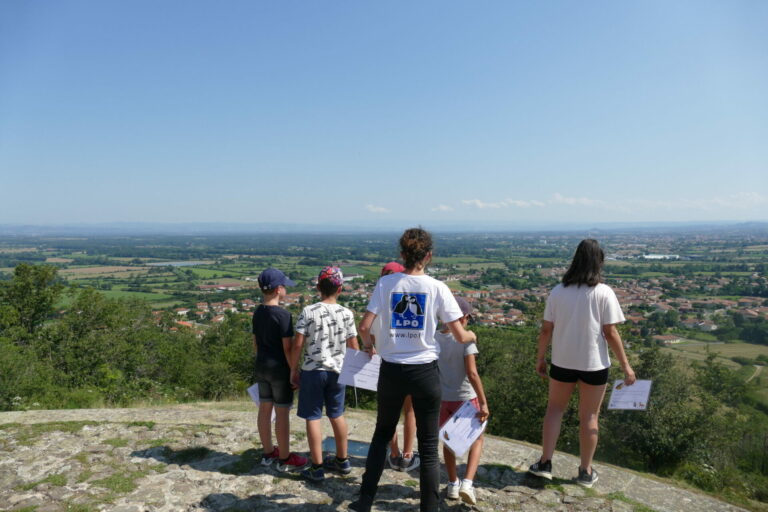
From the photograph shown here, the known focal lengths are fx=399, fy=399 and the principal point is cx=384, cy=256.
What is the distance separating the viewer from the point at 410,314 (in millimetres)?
2506

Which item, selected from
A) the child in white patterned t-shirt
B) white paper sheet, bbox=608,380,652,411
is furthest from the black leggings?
white paper sheet, bbox=608,380,652,411

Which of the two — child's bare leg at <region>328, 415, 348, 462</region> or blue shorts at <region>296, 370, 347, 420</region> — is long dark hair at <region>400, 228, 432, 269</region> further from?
child's bare leg at <region>328, 415, 348, 462</region>

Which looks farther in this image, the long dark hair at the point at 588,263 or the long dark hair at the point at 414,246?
the long dark hair at the point at 588,263

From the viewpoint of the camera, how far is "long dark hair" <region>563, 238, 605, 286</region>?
9.59ft

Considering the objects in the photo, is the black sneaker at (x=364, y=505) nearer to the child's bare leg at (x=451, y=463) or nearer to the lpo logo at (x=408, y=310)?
the child's bare leg at (x=451, y=463)

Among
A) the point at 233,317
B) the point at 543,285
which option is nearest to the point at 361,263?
the point at 543,285

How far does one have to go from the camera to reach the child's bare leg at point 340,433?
3176 mm

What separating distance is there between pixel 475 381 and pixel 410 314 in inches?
29.2

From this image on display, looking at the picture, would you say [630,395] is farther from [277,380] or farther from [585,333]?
[277,380]

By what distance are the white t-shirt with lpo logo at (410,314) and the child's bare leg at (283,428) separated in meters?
1.26

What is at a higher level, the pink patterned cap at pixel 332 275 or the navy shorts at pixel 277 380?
the pink patterned cap at pixel 332 275

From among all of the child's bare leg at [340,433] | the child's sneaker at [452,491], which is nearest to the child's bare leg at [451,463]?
the child's sneaker at [452,491]

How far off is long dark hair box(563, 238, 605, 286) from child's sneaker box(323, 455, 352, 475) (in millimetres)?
2336

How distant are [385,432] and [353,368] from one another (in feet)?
2.07
